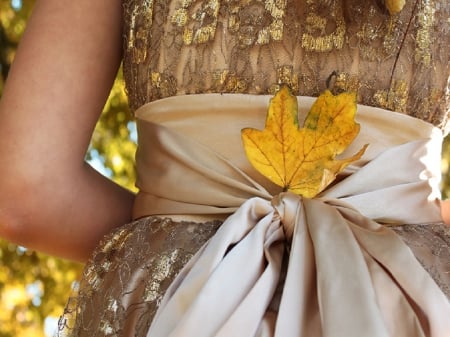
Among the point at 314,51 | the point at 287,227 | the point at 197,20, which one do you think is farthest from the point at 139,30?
the point at 287,227

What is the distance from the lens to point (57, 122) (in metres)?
1.25

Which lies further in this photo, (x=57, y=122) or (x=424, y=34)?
(x=57, y=122)

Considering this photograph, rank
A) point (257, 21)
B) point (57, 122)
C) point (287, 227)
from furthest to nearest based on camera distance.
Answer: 1. point (57, 122)
2. point (257, 21)
3. point (287, 227)

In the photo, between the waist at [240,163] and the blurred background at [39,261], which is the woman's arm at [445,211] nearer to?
the waist at [240,163]

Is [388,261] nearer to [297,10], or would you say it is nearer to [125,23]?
[297,10]

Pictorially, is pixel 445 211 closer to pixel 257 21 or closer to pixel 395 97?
pixel 395 97

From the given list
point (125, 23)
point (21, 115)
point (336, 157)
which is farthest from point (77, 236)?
point (336, 157)

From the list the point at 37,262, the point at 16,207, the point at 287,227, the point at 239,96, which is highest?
the point at 239,96

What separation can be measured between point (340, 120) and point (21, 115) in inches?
17.2

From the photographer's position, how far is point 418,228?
42.8 inches

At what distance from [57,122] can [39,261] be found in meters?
2.30

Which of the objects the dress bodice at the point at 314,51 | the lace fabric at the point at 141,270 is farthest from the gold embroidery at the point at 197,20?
the lace fabric at the point at 141,270

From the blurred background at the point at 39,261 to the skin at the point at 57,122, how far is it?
6.89 feet

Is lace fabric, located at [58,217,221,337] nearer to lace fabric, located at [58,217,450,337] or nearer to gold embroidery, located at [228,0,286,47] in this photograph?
lace fabric, located at [58,217,450,337]
